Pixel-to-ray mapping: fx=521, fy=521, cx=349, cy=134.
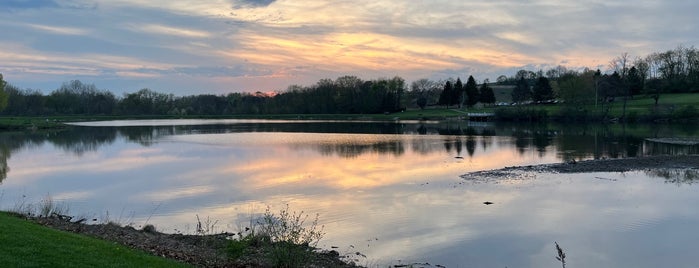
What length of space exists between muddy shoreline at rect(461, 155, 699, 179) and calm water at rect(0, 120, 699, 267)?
1.63 m

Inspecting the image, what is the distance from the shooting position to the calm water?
13984mm

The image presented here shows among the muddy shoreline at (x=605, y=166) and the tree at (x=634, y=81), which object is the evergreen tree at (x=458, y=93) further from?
the muddy shoreline at (x=605, y=166)

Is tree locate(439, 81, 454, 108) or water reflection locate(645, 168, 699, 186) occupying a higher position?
tree locate(439, 81, 454, 108)

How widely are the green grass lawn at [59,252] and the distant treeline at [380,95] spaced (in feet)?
273

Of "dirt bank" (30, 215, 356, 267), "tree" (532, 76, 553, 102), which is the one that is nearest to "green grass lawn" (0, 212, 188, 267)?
"dirt bank" (30, 215, 356, 267)

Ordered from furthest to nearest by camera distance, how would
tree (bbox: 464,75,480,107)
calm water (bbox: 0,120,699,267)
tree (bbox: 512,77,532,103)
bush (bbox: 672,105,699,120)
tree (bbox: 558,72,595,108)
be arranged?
tree (bbox: 464,75,480,107)
tree (bbox: 512,77,532,103)
tree (bbox: 558,72,595,108)
bush (bbox: 672,105,699,120)
calm water (bbox: 0,120,699,267)

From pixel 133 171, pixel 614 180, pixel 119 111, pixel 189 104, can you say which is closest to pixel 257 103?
pixel 189 104

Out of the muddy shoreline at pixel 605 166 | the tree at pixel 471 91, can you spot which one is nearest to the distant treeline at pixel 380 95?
the tree at pixel 471 91

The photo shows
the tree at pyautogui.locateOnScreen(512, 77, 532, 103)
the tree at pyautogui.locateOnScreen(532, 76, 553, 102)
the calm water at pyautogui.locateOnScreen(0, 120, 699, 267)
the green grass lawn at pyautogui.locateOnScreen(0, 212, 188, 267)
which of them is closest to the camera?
the green grass lawn at pyautogui.locateOnScreen(0, 212, 188, 267)

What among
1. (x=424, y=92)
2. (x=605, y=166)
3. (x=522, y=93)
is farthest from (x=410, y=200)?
(x=424, y=92)

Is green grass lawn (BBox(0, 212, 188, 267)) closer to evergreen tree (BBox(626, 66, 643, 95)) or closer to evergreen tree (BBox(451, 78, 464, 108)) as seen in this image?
evergreen tree (BBox(626, 66, 643, 95))

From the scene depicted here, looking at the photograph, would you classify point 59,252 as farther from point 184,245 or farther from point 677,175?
point 677,175

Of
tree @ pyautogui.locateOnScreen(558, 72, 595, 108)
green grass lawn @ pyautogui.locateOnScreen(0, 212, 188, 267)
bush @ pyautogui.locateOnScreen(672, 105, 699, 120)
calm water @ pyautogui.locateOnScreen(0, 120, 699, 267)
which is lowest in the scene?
calm water @ pyautogui.locateOnScreen(0, 120, 699, 267)

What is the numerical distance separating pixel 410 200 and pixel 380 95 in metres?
113
